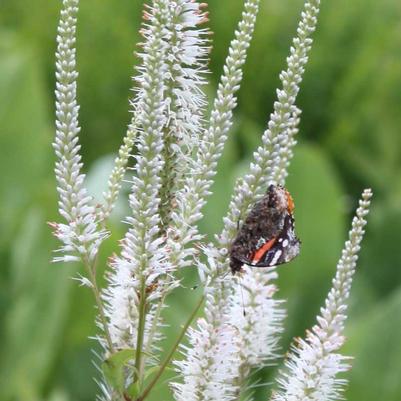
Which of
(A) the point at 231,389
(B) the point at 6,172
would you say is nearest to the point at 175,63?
(A) the point at 231,389

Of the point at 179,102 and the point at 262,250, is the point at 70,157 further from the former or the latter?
the point at 262,250

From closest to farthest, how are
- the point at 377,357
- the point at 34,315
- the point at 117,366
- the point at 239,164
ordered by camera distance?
the point at 117,366
the point at 377,357
the point at 34,315
the point at 239,164

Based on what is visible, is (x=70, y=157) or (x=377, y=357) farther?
(x=377, y=357)

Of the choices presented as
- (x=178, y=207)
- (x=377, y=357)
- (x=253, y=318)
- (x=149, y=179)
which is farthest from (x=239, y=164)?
(x=149, y=179)

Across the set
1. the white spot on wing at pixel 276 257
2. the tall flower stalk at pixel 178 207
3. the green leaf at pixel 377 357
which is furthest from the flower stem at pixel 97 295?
the green leaf at pixel 377 357

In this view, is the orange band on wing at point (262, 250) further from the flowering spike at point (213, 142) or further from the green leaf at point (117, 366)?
the green leaf at point (117, 366)

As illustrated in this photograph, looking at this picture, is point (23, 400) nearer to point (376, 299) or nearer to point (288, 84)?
point (376, 299)
